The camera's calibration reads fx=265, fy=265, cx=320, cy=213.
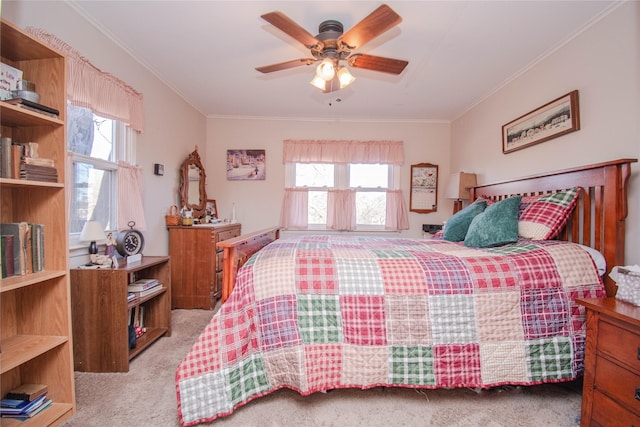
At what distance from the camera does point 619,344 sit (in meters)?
1.15

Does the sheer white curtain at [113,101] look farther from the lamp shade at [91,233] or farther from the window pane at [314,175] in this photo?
the window pane at [314,175]

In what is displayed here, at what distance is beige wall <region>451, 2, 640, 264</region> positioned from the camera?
5.27ft

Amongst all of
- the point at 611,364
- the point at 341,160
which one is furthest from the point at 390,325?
the point at 341,160

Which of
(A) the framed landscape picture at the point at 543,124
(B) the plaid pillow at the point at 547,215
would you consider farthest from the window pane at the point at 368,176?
(B) the plaid pillow at the point at 547,215

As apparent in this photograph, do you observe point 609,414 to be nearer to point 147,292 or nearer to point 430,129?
point 147,292

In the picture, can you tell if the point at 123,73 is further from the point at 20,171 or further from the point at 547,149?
the point at 547,149

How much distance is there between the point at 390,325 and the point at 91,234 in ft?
6.51

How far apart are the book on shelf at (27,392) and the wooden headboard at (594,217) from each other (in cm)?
96

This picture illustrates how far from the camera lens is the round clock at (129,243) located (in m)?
2.03

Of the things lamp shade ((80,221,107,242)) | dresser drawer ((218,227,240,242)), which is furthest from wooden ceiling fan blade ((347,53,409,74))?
dresser drawer ((218,227,240,242))

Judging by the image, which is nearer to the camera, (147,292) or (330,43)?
(330,43)

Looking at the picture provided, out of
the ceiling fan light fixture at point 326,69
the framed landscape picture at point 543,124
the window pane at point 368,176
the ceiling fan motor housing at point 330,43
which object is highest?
the ceiling fan motor housing at point 330,43

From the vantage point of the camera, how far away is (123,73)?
7.45 feet

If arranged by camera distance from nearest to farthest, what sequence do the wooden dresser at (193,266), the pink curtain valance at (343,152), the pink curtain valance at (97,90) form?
1. the pink curtain valance at (97,90)
2. the wooden dresser at (193,266)
3. the pink curtain valance at (343,152)
